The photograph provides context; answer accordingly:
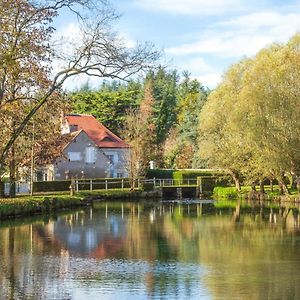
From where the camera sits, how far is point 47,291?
12.9 metres

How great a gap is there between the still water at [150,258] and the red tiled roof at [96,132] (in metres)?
30.3

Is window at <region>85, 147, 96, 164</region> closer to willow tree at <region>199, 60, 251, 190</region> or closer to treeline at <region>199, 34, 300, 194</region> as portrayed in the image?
willow tree at <region>199, 60, 251, 190</region>

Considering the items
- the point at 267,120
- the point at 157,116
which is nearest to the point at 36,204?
the point at 267,120

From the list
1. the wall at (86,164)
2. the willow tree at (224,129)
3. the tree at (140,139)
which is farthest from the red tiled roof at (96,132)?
the willow tree at (224,129)

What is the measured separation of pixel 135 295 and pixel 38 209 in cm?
2102

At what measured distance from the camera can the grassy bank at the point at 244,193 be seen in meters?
44.1

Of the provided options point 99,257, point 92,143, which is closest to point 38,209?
point 99,257

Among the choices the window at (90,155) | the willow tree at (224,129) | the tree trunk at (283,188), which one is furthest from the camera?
the window at (90,155)

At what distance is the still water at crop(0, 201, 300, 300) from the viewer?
43.1ft

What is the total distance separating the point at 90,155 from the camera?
5762 centimetres

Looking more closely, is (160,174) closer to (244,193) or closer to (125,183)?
(125,183)

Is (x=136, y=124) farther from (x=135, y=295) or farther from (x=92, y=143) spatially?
(x=135, y=295)

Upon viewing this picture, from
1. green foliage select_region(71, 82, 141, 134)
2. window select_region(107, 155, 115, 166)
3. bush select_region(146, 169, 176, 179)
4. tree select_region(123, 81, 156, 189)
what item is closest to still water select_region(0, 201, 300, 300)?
tree select_region(123, 81, 156, 189)

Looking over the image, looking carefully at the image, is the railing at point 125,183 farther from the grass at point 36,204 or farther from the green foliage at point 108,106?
the green foliage at point 108,106
